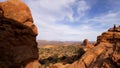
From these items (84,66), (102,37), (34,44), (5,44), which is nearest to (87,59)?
(84,66)

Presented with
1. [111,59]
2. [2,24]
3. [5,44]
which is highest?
[2,24]

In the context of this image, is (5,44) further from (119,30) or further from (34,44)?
(119,30)

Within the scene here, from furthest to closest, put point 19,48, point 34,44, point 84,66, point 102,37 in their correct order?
point 102,37, point 84,66, point 34,44, point 19,48

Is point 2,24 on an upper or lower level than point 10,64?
upper

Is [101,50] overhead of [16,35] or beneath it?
beneath

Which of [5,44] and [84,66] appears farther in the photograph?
[84,66]

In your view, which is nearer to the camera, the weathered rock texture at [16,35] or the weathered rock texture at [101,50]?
the weathered rock texture at [16,35]

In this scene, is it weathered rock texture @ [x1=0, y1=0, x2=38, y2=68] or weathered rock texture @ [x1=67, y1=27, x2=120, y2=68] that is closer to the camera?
weathered rock texture @ [x1=0, y1=0, x2=38, y2=68]

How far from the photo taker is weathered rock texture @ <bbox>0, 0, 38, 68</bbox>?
22.6m

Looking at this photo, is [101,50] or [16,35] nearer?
[16,35]

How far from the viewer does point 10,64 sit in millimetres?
22859

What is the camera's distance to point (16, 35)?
80.6ft

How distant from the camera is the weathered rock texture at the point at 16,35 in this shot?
22.6 m

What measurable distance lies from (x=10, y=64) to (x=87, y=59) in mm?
13004
